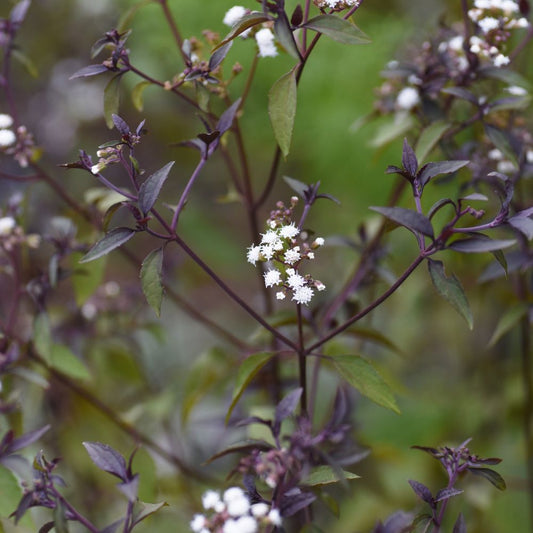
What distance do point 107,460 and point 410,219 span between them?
10.3 inches

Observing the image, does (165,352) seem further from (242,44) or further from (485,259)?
(485,259)

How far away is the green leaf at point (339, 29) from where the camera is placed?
1.47ft

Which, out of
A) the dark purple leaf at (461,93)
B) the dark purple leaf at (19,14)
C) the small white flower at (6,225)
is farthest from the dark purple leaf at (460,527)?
the dark purple leaf at (19,14)

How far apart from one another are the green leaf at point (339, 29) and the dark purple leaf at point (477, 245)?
0.48ft

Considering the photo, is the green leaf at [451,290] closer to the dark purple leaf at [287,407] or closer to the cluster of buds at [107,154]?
the dark purple leaf at [287,407]

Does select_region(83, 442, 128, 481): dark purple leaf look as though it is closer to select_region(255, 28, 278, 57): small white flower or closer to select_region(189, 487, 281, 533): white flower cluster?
select_region(189, 487, 281, 533): white flower cluster

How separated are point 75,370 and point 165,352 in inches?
33.4

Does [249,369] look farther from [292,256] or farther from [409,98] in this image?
[409,98]

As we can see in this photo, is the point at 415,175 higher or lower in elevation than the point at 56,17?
higher

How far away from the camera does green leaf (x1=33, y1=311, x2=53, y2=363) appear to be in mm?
646

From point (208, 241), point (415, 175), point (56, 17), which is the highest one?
point (415, 175)

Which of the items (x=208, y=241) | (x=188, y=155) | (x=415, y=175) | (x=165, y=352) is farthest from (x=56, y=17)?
(x=415, y=175)

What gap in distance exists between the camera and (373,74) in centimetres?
110

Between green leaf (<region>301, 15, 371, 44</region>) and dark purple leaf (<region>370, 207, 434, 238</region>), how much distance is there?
117mm
